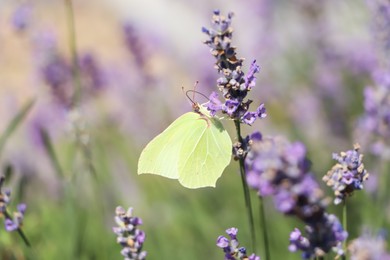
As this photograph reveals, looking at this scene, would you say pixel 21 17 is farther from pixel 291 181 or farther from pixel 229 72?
pixel 291 181

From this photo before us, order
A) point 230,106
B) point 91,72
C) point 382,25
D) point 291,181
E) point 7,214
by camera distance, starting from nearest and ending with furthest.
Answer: point 291,181
point 230,106
point 7,214
point 382,25
point 91,72

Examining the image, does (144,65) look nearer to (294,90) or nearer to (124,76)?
(124,76)

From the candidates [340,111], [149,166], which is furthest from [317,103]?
[149,166]

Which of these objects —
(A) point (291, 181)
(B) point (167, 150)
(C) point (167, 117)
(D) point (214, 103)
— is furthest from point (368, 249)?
(C) point (167, 117)

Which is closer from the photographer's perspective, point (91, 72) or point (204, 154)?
point (204, 154)

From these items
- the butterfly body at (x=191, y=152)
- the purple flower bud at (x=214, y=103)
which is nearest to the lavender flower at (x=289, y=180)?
the purple flower bud at (x=214, y=103)

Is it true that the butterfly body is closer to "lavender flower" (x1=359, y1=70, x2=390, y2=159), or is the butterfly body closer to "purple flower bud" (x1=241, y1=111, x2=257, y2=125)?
"purple flower bud" (x1=241, y1=111, x2=257, y2=125)
